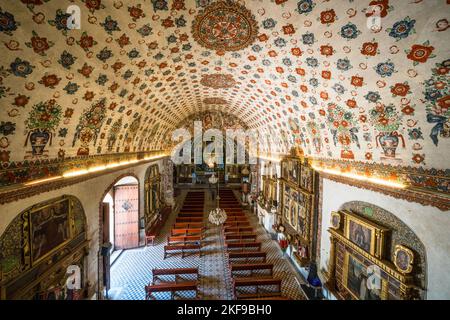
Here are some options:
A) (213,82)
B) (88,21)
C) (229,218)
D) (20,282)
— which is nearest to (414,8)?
(88,21)

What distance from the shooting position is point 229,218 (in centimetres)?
1672

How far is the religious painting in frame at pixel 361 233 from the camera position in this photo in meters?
6.30

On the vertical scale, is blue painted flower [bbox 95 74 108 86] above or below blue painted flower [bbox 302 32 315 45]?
below

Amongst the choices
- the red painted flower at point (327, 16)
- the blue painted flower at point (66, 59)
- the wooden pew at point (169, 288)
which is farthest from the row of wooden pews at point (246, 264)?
the blue painted flower at point (66, 59)

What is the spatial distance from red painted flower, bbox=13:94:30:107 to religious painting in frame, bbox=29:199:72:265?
2.65 meters

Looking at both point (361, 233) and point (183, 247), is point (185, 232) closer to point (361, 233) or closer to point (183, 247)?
point (183, 247)

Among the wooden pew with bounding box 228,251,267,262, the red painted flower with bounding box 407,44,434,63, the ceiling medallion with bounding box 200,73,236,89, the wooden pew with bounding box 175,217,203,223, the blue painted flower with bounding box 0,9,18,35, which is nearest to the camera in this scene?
the blue painted flower with bounding box 0,9,18,35

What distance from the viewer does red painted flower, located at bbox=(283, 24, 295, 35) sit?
5036 mm

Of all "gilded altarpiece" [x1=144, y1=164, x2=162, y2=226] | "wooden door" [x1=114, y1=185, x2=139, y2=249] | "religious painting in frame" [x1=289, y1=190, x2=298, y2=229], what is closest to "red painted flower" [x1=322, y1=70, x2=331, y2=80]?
"religious painting in frame" [x1=289, y1=190, x2=298, y2=229]

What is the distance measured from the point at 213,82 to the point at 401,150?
26.9 feet

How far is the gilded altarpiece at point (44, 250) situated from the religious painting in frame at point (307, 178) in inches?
372

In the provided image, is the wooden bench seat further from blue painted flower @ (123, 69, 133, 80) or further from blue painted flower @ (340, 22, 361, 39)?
blue painted flower @ (340, 22, 361, 39)

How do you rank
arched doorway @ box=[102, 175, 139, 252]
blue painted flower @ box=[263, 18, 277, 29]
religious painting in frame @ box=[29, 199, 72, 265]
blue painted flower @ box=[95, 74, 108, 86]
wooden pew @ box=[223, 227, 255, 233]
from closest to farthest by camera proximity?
blue painted flower @ box=[263, 18, 277, 29] → religious painting in frame @ box=[29, 199, 72, 265] → blue painted flower @ box=[95, 74, 108, 86] → arched doorway @ box=[102, 175, 139, 252] → wooden pew @ box=[223, 227, 255, 233]
